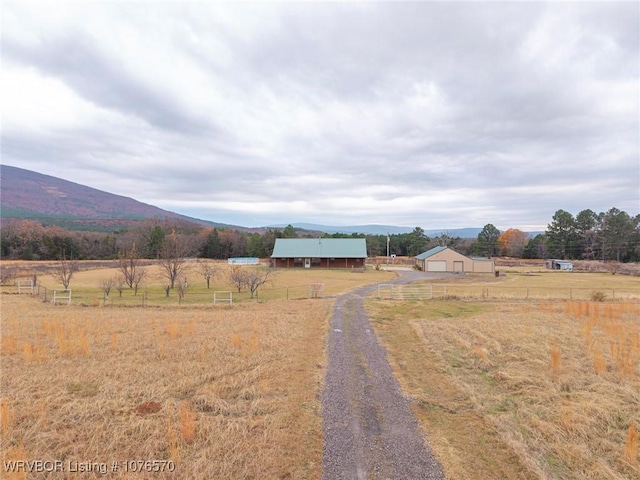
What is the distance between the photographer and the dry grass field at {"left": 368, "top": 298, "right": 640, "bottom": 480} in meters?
5.47

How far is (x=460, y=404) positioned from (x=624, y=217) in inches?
3440

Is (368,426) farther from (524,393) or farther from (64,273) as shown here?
(64,273)

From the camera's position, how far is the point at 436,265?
165 ft

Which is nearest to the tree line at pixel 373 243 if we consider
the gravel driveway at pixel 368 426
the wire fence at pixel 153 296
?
the wire fence at pixel 153 296

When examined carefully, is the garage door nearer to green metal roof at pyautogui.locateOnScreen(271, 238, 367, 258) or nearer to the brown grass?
green metal roof at pyautogui.locateOnScreen(271, 238, 367, 258)

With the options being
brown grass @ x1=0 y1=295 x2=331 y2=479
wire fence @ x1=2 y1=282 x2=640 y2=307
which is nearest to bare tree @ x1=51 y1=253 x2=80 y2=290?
wire fence @ x1=2 y1=282 x2=640 y2=307

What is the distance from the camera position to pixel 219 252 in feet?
273

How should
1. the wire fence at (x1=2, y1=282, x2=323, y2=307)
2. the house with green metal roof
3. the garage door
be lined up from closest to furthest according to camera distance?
the wire fence at (x1=2, y1=282, x2=323, y2=307), the garage door, the house with green metal roof

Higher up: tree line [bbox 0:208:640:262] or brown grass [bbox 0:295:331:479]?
tree line [bbox 0:208:640:262]

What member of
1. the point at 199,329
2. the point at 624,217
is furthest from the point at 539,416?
the point at 624,217

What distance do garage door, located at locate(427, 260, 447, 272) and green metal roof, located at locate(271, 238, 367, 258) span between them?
10.1m

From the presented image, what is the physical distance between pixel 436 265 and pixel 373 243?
39.3 meters

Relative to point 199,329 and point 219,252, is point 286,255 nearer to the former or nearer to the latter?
point 219,252

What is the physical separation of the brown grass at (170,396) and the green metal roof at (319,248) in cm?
4041
